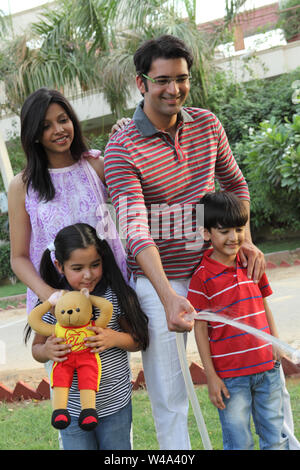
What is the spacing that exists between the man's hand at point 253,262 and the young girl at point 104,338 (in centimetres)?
49

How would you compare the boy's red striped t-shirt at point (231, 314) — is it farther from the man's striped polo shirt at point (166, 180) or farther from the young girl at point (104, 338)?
the young girl at point (104, 338)

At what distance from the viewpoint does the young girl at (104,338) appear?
2.27 m

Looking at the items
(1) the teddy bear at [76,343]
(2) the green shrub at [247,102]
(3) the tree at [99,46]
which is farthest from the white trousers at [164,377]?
(2) the green shrub at [247,102]

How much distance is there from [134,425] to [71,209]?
1.68 meters

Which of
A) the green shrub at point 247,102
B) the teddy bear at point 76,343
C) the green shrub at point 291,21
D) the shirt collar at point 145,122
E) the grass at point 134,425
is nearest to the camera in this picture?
the teddy bear at point 76,343

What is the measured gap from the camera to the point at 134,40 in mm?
12438

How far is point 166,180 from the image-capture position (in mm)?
2361

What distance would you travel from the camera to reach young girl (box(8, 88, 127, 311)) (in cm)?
249

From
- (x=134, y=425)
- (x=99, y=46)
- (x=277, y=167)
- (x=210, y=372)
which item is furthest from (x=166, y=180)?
(x=99, y=46)

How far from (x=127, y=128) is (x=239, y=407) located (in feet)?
4.08

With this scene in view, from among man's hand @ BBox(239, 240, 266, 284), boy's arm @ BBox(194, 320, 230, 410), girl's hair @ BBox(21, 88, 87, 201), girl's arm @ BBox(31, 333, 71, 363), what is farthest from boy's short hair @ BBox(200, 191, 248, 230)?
girl's arm @ BBox(31, 333, 71, 363)

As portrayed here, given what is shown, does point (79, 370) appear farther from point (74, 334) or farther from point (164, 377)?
point (164, 377)

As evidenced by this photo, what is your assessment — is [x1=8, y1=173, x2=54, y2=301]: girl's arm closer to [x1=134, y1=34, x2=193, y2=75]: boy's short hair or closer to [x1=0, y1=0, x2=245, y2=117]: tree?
[x1=134, y1=34, x2=193, y2=75]: boy's short hair

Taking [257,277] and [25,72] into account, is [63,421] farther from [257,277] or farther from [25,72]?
[25,72]
